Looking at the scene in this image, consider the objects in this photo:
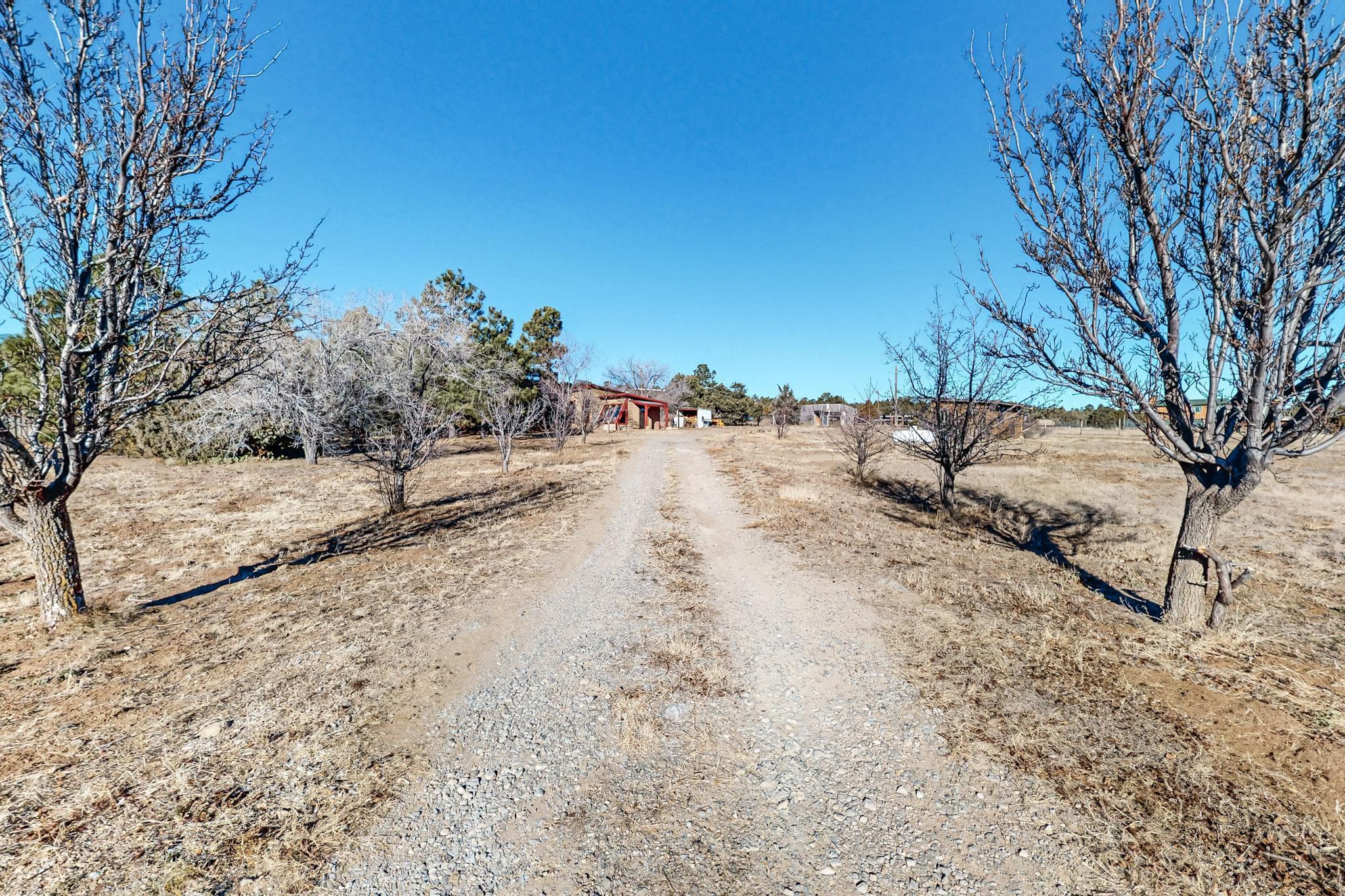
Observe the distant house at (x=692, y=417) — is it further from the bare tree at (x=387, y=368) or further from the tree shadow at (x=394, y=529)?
the tree shadow at (x=394, y=529)

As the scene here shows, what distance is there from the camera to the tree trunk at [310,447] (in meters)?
19.2

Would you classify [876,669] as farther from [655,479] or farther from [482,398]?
[482,398]

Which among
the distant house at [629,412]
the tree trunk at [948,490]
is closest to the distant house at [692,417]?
the distant house at [629,412]

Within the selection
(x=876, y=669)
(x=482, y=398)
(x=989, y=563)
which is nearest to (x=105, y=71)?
(x=876, y=669)

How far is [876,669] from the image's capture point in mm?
4395

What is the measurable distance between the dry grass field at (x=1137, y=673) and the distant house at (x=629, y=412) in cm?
3566

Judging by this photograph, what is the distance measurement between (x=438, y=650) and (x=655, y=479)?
37.2ft

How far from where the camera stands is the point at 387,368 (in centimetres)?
2105

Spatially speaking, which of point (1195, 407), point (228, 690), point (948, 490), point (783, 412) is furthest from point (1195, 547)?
point (783, 412)

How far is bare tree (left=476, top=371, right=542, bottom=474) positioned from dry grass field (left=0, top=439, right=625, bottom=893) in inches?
327

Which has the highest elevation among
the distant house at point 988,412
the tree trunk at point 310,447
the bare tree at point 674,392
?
the bare tree at point 674,392

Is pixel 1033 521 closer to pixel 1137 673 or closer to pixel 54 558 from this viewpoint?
pixel 1137 673

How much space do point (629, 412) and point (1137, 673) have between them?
151 feet

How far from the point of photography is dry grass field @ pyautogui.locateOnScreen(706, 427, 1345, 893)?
2.54 metres
